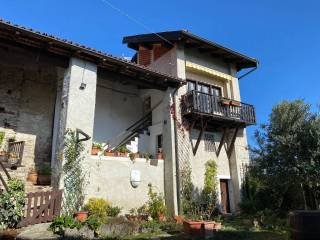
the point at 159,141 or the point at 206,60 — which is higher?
the point at 206,60

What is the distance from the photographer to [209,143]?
53.9 feet

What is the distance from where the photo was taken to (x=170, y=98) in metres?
15.3

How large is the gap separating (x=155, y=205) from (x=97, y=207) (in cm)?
308

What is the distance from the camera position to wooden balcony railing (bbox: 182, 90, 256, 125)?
586 inches

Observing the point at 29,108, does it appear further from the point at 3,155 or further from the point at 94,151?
the point at 94,151

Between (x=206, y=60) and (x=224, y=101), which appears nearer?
(x=224, y=101)

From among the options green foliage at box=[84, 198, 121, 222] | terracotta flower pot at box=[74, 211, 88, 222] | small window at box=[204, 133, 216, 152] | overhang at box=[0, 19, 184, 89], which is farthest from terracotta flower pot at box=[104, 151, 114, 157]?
small window at box=[204, 133, 216, 152]

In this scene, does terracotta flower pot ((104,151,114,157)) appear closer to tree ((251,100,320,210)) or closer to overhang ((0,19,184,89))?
overhang ((0,19,184,89))

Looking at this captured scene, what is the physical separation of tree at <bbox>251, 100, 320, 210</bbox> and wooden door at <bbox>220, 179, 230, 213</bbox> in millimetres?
2350

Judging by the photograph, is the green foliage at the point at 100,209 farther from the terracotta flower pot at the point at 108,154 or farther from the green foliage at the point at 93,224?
the terracotta flower pot at the point at 108,154

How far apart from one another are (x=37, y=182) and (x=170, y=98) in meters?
7.22

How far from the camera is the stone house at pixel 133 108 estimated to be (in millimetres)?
12023

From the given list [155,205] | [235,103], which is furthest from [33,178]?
[235,103]

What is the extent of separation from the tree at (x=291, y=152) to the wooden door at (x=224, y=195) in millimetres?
2350
